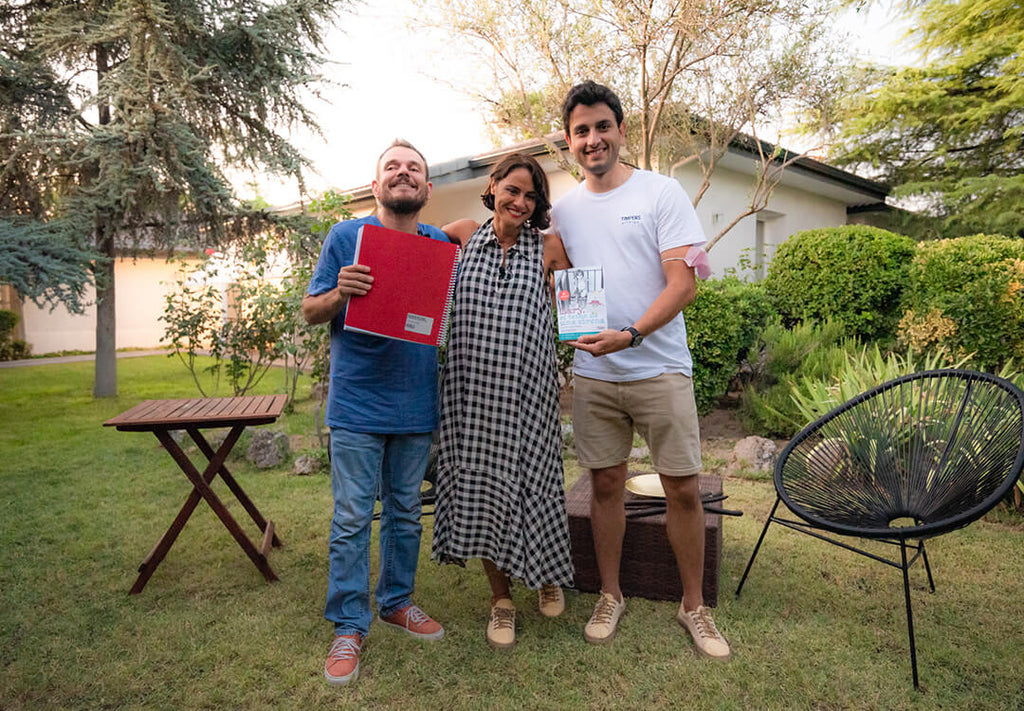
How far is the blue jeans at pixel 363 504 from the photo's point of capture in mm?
2520

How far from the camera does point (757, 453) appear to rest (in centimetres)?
525

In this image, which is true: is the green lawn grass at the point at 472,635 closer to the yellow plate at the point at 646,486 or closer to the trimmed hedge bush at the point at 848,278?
the yellow plate at the point at 646,486

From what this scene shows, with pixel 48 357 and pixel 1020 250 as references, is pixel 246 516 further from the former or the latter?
pixel 48 357

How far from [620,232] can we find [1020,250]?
230 inches

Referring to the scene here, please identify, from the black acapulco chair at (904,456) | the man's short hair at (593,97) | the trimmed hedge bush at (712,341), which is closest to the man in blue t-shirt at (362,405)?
the man's short hair at (593,97)

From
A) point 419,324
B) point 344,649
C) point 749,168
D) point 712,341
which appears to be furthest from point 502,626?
point 749,168

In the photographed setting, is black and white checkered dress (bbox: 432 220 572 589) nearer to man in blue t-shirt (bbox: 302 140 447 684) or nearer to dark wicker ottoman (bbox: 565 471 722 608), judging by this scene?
man in blue t-shirt (bbox: 302 140 447 684)

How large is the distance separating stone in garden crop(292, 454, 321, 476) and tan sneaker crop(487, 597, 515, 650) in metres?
3.04

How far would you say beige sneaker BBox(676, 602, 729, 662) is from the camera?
2551mm

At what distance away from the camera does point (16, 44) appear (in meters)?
9.85

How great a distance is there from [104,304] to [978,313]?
37.1 ft

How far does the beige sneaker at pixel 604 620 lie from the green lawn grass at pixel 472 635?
0.14 feet

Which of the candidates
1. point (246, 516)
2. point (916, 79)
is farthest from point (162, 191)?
point (916, 79)

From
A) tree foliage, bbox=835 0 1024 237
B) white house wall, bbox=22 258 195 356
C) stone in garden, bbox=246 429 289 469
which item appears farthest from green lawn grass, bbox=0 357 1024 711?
white house wall, bbox=22 258 195 356
